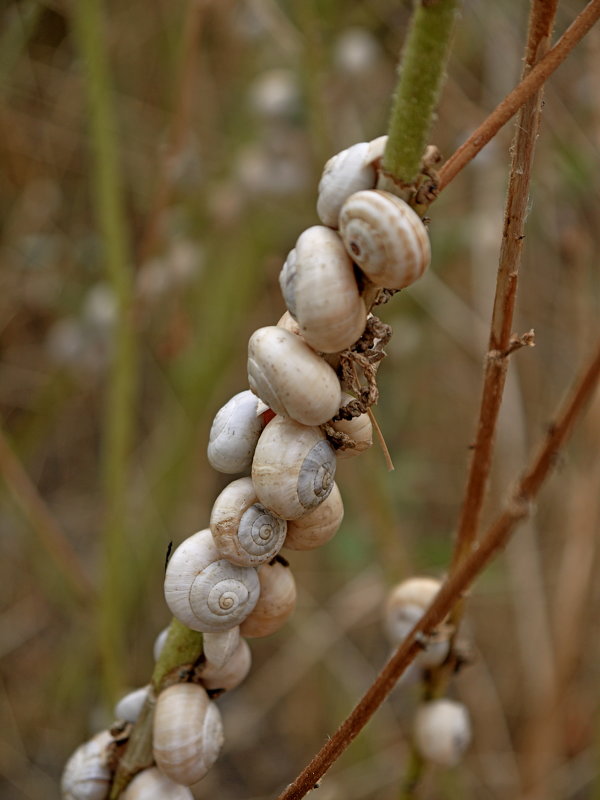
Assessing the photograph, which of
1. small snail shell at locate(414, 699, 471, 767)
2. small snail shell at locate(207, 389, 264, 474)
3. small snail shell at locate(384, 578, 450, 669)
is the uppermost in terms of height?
small snail shell at locate(207, 389, 264, 474)

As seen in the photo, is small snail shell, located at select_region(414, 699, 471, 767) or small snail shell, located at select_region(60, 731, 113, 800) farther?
small snail shell, located at select_region(414, 699, 471, 767)

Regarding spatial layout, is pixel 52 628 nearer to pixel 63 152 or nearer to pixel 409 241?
pixel 63 152

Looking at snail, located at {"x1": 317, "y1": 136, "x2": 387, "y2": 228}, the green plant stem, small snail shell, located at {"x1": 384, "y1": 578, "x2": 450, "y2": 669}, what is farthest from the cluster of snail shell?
the green plant stem

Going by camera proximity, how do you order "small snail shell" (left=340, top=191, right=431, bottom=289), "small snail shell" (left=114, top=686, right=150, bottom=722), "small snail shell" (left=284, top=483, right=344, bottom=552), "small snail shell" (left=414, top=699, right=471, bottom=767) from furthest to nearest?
"small snail shell" (left=414, top=699, right=471, bottom=767) < "small snail shell" (left=114, top=686, right=150, bottom=722) < "small snail shell" (left=284, top=483, right=344, bottom=552) < "small snail shell" (left=340, top=191, right=431, bottom=289)

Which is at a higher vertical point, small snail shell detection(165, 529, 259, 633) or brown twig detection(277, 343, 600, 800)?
small snail shell detection(165, 529, 259, 633)

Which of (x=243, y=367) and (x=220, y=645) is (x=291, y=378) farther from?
(x=243, y=367)

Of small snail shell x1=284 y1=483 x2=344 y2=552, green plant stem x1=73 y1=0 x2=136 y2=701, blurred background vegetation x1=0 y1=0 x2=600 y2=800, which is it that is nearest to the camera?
small snail shell x1=284 y1=483 x2=344 y2=552

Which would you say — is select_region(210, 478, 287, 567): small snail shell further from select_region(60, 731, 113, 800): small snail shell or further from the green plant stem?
the green plant stem
